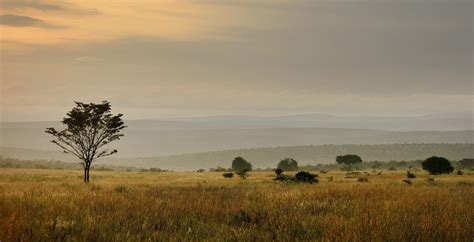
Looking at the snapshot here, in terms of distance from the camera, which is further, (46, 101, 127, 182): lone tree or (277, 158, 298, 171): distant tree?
(277, 158, 298, 171): distant tree

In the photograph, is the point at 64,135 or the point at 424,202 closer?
the point at 424,202

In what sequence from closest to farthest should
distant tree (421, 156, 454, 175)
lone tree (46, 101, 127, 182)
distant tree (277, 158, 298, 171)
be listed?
lone tree (46, 101, 127, 182)
distant tree (421, 156, 454, 175)
distant tree (277, 158, 298, 171)

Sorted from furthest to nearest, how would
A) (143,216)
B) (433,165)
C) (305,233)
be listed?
(433,165)
(143,216)
(305,233)

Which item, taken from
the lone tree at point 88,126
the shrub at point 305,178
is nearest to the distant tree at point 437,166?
the shrub at point 305,178

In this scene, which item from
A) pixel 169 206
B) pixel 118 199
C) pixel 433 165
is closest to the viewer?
pixel 169 206

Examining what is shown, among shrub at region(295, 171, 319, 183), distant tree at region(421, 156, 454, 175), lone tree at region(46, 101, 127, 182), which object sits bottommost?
shrub at region(295, 171, 319, 183)

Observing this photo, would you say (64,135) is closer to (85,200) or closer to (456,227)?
(85,200)

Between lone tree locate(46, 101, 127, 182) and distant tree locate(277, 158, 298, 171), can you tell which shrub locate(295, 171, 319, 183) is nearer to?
lone tree locate(46, 101, 127, 182)

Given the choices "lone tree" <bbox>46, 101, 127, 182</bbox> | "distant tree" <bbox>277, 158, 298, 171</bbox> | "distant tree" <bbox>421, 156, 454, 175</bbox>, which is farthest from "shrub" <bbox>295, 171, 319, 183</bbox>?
"distant tree" <bbox>277, 158, 298, 171</bbox>

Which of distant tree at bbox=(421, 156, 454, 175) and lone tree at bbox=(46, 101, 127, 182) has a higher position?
lone tree at bbox=(46, 101, 127, 182)

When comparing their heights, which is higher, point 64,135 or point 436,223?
point 64,135

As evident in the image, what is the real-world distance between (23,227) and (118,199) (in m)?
5.98

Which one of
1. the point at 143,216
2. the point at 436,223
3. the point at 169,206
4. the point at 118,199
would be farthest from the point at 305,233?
the point at 118,199

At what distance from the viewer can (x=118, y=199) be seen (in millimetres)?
14906
